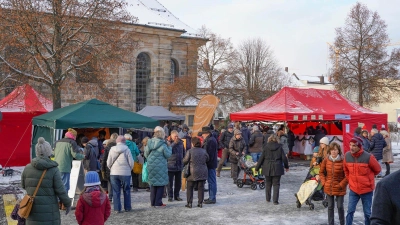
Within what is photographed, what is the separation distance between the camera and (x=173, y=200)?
1073 centimetres

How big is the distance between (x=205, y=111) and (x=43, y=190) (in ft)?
40.9

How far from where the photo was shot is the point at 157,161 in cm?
948

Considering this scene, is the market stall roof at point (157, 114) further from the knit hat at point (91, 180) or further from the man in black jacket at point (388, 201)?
the man in black jacket at point (388, 201)

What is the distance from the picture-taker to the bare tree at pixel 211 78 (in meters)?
32.6

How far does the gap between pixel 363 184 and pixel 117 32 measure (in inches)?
512

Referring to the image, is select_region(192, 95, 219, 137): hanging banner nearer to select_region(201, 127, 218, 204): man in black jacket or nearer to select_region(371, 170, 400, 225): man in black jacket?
select_region(201, 127, 218, 204): man in black jacket

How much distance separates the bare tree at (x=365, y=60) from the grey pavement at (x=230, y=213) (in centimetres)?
2392

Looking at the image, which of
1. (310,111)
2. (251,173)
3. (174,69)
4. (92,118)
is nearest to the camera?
(92,118)

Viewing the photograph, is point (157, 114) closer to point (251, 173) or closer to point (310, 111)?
point (310, 111)

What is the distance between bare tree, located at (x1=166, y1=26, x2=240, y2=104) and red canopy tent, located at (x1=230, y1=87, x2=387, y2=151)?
44.7 feet

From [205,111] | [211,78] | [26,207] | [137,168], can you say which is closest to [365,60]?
[211,78]

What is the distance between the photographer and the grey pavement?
28.2 feet

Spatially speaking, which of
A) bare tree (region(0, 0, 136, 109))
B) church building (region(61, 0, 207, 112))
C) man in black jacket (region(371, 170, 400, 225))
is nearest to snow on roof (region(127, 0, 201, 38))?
church building (region(61, 0, 207, 112))

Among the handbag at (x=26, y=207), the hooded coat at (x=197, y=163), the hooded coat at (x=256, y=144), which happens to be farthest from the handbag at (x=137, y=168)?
the handbag at (x=26, y=207)
